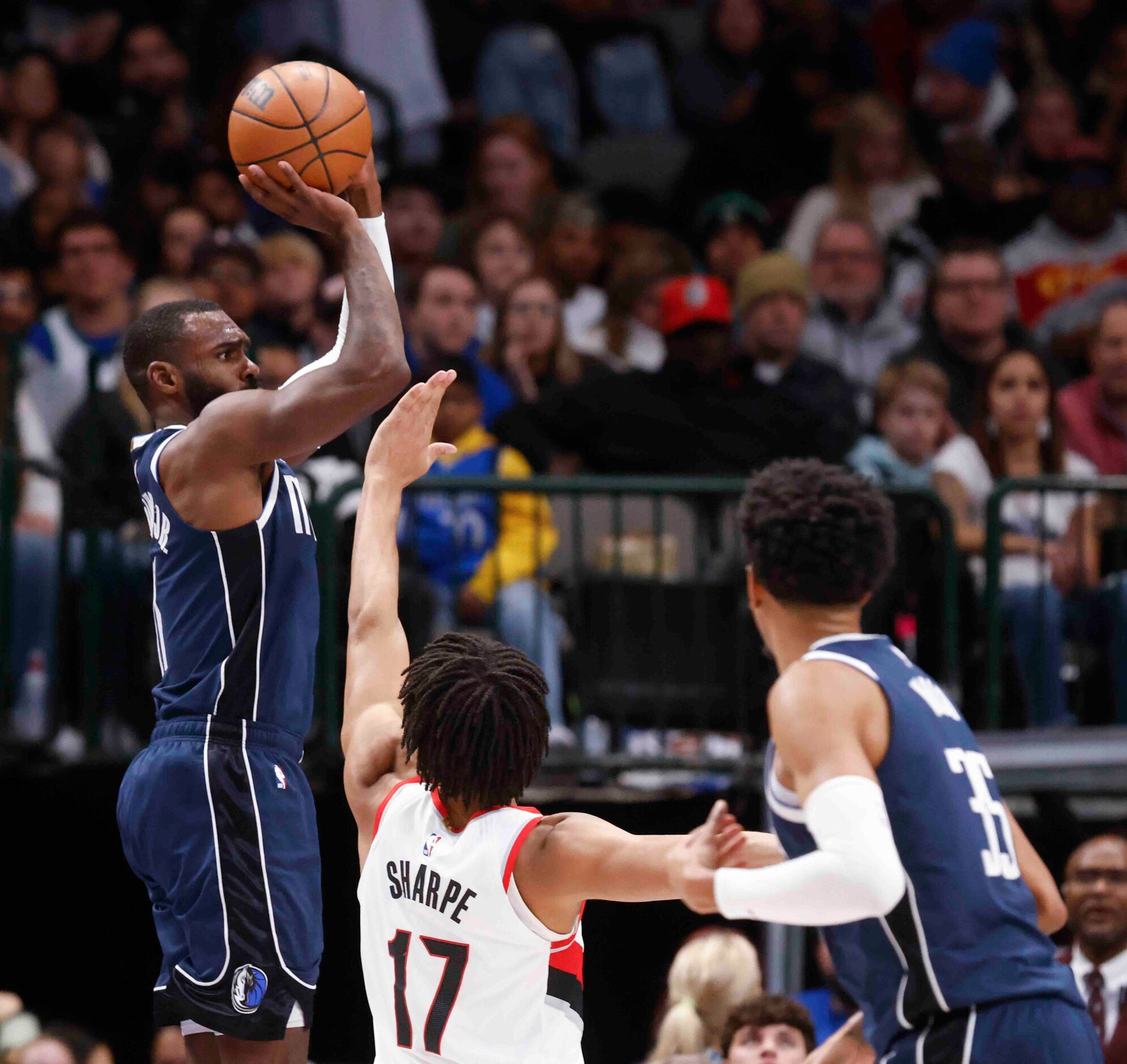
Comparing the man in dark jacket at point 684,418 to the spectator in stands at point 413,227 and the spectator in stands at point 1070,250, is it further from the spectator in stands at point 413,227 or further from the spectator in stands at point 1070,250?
the spectator in stands at point 1070,250

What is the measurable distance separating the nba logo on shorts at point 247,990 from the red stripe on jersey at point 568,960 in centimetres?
89

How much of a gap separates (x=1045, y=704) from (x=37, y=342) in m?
5.04

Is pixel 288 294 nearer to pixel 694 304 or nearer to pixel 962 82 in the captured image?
pixel 694 304

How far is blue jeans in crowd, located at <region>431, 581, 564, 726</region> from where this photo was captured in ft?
25.6

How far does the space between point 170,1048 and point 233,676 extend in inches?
125

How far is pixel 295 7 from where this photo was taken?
38.9ft

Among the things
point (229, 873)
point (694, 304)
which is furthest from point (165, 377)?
point (694, 304)

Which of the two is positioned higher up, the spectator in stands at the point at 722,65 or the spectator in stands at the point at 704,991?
the spectator in stands at the point at 722,65

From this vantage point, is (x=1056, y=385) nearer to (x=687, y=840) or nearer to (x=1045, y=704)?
(x=1045, y=704)

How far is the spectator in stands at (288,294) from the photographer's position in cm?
930

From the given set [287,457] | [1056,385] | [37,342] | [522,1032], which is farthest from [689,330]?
[522,1032]

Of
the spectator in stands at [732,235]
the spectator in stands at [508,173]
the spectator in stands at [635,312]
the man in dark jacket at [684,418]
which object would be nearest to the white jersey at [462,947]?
the man in dark jacket at [684,418]

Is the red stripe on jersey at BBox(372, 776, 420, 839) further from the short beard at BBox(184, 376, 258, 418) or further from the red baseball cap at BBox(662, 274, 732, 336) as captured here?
the red baseball cap at BBox(662, 274, 732, 336)

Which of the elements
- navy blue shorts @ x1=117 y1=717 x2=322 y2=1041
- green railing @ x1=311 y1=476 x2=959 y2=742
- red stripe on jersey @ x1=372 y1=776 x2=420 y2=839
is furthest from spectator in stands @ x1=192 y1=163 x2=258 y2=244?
red stripe on jersey @ x1=372 y1=776 x2=420 y2=839
